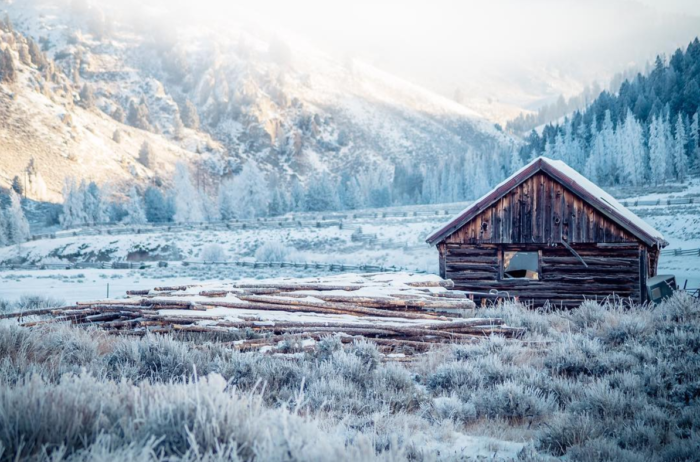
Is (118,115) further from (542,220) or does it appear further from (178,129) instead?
(542,220)

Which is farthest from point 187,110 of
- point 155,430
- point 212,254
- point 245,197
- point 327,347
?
point 155,430

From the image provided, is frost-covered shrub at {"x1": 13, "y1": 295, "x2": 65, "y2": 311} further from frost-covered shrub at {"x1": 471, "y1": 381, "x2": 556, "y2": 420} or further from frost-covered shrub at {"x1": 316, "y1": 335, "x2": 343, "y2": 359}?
frost-covered shrub at {"x1": 471, "y1": 381, "x2": 556, "y2": 420}

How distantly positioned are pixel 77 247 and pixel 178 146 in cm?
8289

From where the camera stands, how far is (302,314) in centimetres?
807

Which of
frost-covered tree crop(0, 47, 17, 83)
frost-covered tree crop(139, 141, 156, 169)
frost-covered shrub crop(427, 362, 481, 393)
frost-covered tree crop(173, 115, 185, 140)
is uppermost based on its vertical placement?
frost-covered tree crop(0, 47, 17, 83)

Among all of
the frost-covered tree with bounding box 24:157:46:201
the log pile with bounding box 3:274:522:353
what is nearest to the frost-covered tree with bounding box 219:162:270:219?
the frost-covered tree with bounding box 24:157:46:201

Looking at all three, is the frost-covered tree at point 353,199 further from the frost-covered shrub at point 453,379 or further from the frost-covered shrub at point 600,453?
the frost-covered shrub at point 600,453

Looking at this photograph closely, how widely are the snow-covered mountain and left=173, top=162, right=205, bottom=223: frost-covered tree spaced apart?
22.0 m

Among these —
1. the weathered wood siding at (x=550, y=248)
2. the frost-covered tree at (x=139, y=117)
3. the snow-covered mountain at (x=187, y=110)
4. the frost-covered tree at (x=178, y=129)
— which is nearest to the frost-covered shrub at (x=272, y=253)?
the weathered wood siding at (x=550, y=248)

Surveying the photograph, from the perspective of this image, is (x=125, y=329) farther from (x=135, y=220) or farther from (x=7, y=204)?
(x=7, y=204)

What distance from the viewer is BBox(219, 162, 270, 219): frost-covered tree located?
70.9 meters

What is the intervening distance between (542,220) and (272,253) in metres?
30.3

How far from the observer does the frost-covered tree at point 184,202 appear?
69.8 m

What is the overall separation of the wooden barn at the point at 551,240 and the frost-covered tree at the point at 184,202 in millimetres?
61314
